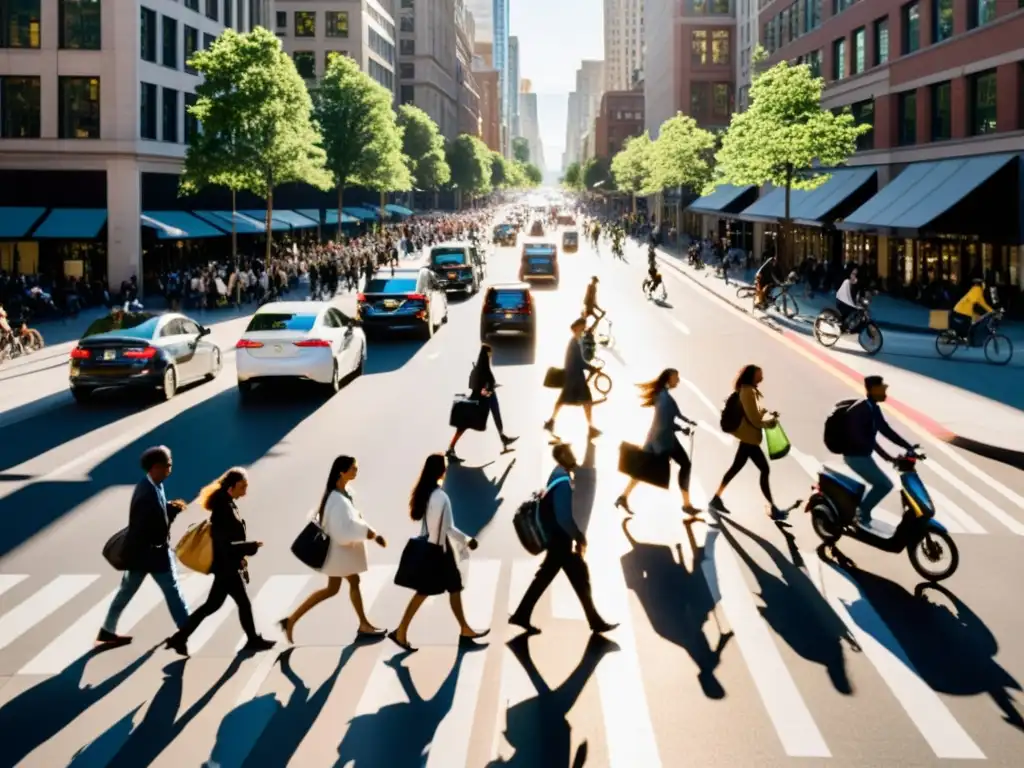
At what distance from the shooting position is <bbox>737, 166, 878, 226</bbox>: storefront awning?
153 ft

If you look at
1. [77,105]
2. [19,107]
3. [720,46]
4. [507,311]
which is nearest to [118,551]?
[507,311]

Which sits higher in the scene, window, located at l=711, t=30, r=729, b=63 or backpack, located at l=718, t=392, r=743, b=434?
window, located at l=711, t=30, r=729, b=63

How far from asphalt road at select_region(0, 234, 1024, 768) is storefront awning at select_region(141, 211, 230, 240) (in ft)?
100

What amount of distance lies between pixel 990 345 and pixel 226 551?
21.0 m

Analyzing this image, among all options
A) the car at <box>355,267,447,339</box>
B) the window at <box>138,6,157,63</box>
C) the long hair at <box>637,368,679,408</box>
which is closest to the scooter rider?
the long hair at <box>637,368,679,408</box>

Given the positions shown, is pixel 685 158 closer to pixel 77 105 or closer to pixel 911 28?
pixel 911 28

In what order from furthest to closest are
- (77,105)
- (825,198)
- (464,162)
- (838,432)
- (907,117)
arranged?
(464,162)
(825,198)
(77,105)
(907,117)
(838,432)

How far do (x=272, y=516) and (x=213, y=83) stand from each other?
118ft

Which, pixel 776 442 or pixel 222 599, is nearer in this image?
pixel 222 599

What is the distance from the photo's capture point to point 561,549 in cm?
875

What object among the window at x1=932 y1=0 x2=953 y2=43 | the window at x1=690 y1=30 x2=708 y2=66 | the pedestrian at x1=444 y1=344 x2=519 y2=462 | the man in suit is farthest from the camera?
the window at x1=690 y1=30 x2=708 y2=66

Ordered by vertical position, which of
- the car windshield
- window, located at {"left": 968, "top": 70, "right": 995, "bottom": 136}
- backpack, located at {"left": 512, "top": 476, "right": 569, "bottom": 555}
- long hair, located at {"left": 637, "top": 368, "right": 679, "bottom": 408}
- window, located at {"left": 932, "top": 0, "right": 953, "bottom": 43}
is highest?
window, located at {"left": 932, "top": 0, "right": 953, "bottom": 43}

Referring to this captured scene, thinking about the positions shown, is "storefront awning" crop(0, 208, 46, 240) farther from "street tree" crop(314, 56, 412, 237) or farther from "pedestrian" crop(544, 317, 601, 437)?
"pedestrian" crop(544, 317, 601, 437)

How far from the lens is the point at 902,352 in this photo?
2738 centimetres
